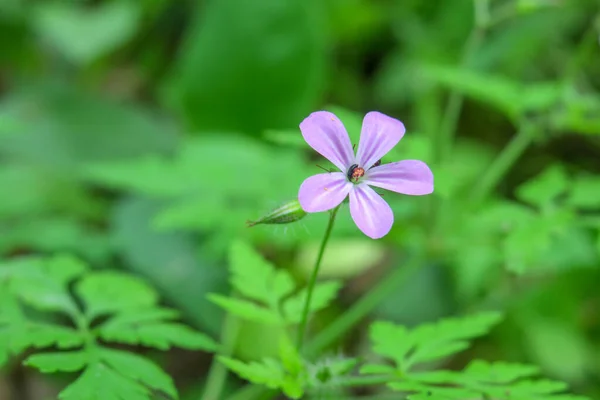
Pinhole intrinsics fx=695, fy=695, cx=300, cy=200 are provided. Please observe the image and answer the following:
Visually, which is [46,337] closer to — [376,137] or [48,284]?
[48,284]

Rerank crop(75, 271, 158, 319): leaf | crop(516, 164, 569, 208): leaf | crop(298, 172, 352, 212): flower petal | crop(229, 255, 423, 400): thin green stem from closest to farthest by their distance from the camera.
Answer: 1. crop(298, 172, 352, 212): flower petal
2. crop(75, 271, 158, 319): leaf
3. crop(229, 255, 423, 400): thin green stem
4. crop(516, 164, 569, 208): leaf

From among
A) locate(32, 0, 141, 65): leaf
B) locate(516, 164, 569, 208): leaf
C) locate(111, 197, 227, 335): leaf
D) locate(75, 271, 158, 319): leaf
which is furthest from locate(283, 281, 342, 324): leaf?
locate(32, 0, 141, 65): leaf

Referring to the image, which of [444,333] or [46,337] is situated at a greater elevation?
[444,333]

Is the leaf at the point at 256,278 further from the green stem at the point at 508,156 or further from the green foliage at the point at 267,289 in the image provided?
the green stem at the point at 508,156

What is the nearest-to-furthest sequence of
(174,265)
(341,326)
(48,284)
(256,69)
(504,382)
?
(504,382) → (48,284) → (341,326) → (174,265) → (256,69)

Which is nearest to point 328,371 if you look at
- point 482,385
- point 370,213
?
point 482,385

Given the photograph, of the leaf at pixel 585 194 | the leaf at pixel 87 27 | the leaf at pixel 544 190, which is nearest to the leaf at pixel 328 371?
the leaf at pixel 544 190

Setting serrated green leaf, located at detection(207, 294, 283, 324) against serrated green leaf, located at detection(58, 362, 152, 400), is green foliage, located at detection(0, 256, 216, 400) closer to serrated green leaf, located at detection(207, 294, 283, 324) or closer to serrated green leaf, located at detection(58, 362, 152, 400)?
serrated green leaf, located at detection(58, 362, 152, 400)
